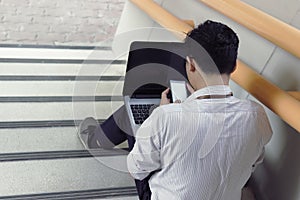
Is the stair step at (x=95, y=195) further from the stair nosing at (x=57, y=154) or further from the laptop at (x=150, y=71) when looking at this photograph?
the laptop at (x=150, y=71)

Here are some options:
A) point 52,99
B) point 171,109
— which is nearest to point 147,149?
point 171,109

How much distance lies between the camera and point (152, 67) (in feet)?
5.64

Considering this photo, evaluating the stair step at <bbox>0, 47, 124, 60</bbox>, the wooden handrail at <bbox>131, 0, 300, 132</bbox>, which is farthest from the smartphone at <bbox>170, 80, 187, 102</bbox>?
the stair step at <bbox>0, 47, 124, 60</bbox>

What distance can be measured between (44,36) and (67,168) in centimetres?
191

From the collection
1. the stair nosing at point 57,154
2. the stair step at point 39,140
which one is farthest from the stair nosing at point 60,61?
the stair nosing at point 57,154

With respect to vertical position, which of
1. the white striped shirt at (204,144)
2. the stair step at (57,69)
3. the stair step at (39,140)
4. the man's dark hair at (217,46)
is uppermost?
the man's dark hair at (217,46)

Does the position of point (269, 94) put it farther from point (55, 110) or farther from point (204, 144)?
point (55, 110)

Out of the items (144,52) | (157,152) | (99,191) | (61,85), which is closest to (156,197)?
(157,152)

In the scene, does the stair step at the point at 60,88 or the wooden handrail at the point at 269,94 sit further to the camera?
the stair step at the point at 60,88

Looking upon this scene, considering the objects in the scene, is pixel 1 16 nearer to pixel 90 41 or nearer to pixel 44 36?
pixel 44 36

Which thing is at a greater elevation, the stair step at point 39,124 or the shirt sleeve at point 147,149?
the shirt sleeve at point 147,149

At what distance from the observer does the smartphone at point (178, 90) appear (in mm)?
1509

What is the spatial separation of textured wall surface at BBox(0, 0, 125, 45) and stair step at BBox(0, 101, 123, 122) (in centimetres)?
123

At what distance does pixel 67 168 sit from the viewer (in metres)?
1.86
